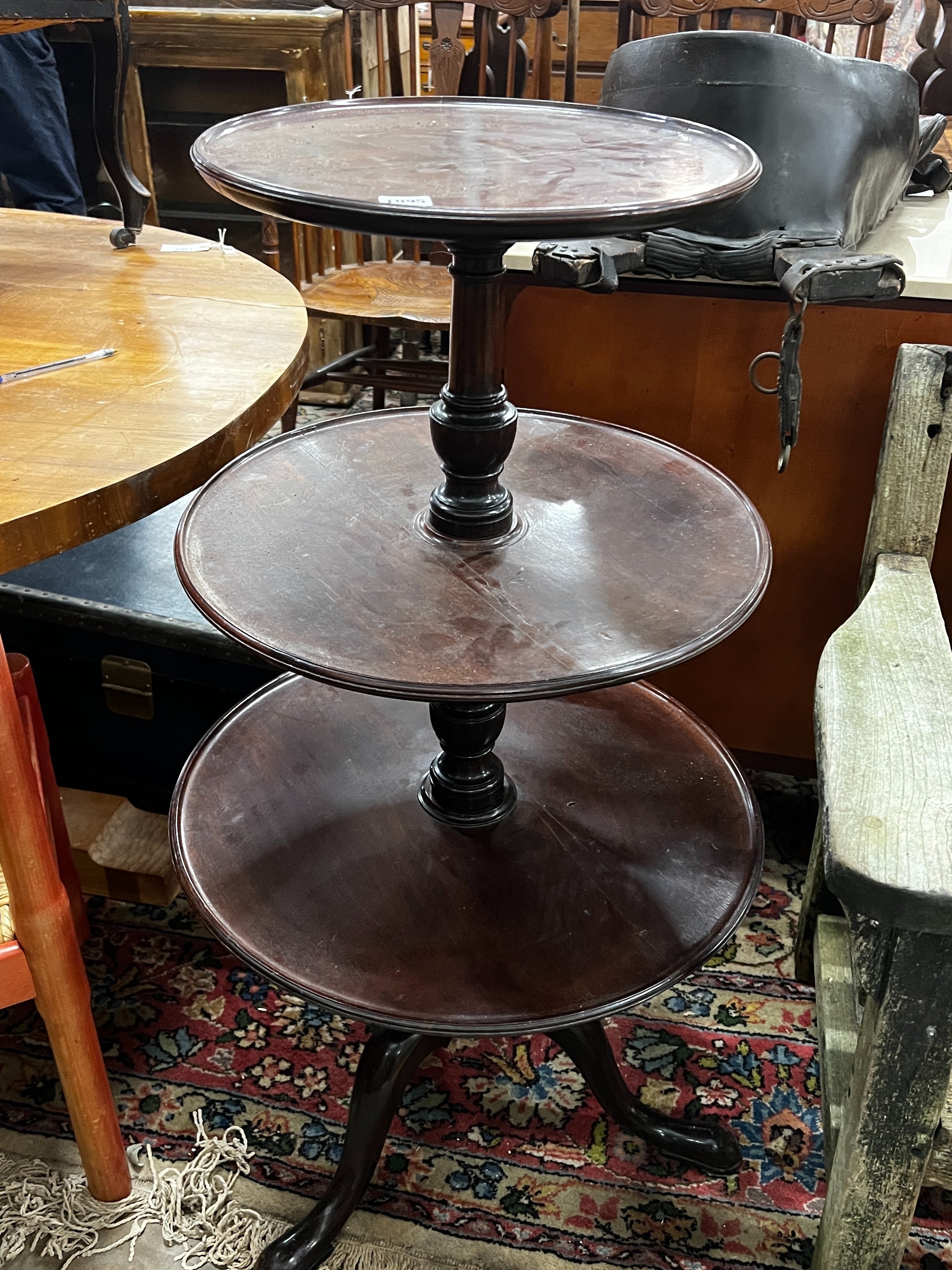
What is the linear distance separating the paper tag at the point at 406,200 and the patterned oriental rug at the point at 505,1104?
107cm

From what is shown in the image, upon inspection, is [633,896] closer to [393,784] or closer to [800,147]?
[393,784]

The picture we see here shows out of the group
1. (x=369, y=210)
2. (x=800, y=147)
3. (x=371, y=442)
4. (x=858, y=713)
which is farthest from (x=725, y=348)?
(x=369, y=210)

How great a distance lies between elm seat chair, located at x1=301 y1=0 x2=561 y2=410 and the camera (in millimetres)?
2373

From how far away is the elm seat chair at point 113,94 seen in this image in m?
1.59

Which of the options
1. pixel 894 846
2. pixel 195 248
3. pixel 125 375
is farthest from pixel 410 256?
pixel 894 846

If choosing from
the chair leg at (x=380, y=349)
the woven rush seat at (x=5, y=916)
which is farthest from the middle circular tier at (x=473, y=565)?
the chair leg at (x=380, y=349)

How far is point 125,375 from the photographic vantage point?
1233mm

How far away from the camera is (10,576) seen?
1.56 meters

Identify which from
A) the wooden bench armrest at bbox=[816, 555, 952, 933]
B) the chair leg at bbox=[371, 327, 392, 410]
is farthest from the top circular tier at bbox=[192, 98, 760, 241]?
the chair leg at bbox=[371, 327, 392, 410]

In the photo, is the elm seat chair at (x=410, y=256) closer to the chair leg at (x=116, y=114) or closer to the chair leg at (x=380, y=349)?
the chair leg at (x=380, y=349)

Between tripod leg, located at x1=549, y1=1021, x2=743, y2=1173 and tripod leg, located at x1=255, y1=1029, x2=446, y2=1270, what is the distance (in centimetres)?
20

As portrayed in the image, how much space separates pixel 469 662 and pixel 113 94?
134 centimetres

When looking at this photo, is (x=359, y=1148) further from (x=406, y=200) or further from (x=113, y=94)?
(x=113, y=94)

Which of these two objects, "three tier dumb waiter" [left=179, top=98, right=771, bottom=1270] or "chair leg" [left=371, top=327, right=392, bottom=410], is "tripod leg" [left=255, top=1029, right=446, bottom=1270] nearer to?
"three tier dumb waiter" [left=179, top=98, right=771, bottom=1270]
